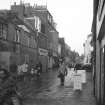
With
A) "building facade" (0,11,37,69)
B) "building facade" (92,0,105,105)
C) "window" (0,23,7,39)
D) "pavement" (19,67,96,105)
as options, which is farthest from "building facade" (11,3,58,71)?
"building facade" (92,0,105,105)

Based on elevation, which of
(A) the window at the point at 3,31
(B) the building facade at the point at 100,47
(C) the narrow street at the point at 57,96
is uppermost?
(A) the window at the point at 3,31

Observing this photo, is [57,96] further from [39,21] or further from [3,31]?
[39,21]

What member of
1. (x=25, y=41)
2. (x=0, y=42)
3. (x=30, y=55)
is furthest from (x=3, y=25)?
(x=30, y=55)

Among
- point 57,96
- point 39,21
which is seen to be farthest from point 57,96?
point 39,21

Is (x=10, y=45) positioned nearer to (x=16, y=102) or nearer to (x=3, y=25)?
(x=3, y=25)

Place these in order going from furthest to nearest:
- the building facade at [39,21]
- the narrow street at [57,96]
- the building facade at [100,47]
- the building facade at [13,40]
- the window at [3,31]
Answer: the building facade at [39,21], the building facade at [13,40], the window at [3,31], the narrow street at [57,96], the building facade at [100,47]

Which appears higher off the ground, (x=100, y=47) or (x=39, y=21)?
(x=39, y=21)

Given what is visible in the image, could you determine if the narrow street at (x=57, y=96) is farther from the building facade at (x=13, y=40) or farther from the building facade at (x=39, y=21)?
the building facade at (x=39, y=21)

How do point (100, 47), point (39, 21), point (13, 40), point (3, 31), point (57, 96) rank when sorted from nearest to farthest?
point (100, 47), point (57, 96), point (3, 31), point (13, 40), point (39, 21)

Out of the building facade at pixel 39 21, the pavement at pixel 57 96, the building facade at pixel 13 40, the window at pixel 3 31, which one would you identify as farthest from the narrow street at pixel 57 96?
the building facade at pixel 39 21

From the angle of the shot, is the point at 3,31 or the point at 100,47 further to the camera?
the point at 3,31

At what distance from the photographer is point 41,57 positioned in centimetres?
4019

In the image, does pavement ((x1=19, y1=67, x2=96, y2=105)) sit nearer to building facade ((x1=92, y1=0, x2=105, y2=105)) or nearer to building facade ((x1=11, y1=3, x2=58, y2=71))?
building facade ((x1=92, y1=0, x2=105, y2=105))

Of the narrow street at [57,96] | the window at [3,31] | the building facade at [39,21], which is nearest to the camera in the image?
the narrow street at [57,96]
